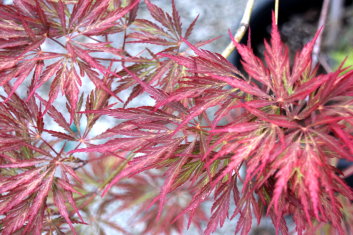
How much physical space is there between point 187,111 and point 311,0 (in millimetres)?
941

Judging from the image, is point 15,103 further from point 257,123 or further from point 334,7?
point 334,7

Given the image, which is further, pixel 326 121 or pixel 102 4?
pixel 102 4

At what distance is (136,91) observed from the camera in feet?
2.50

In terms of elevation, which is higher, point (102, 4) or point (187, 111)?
point (102, 4)

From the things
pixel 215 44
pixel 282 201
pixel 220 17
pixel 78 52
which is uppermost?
pixel 220 17

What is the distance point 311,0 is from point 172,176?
103 centimetres

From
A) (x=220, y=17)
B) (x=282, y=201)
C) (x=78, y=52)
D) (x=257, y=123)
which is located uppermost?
(x=220, y=17)

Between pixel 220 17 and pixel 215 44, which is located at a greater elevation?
pixel 220 17

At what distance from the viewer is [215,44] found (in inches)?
65.6

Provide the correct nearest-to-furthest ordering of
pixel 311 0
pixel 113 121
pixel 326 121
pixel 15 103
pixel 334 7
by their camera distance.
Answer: pixel 326 121 → pixel 15 103 → pixel 334 7 → pixel 311 0 → pixel 113 121

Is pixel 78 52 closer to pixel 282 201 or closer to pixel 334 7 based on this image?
pixel 282 201

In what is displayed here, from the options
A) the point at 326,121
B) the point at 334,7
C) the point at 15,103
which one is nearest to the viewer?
the point at 326,121

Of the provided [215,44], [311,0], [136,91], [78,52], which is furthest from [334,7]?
[78,52]

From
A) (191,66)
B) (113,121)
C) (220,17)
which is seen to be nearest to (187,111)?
(191,66)
